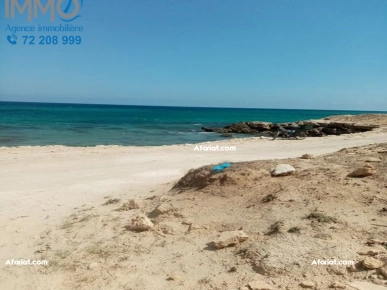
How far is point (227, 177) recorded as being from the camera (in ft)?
22.1

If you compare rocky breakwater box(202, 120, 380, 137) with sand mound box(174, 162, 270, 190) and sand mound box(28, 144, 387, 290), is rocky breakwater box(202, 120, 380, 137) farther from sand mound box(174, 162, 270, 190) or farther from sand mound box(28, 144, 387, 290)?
sand mound box(28, 144, 387, 290)

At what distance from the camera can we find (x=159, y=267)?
4.40m

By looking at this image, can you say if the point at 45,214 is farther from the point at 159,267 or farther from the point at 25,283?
the point at 159,267

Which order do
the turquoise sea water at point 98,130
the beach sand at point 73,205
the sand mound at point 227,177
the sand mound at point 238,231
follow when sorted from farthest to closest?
the turquoise sea water at point 98,130, the sand mound at point 227,177, the beach sand at point 73,205, the sand mound at point 238,231

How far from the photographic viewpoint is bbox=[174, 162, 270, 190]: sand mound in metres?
6.61

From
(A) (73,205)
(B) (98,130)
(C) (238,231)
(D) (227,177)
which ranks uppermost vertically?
(D) (227,177)

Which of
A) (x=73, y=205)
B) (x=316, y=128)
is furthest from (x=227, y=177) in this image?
(x=316, y=128)

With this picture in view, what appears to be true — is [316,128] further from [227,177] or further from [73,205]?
[73,205]

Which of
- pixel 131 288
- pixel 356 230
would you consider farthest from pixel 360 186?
pixel 131 288

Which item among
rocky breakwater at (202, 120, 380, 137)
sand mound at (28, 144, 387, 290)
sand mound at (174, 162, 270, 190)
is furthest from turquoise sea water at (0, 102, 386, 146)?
sand mound at (28, 144, 387, 290)

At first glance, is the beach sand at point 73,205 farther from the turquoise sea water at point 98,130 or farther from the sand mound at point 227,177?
the turquoise sea water at point 98,130

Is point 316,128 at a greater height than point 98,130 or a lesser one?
greater

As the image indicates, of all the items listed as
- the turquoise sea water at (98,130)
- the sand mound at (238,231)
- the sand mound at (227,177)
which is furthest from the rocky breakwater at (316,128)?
the sand mound at (238,231)

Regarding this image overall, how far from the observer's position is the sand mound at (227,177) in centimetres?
661
